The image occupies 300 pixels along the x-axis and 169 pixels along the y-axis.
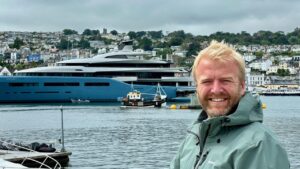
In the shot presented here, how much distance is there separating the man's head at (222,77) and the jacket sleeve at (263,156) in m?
0.20

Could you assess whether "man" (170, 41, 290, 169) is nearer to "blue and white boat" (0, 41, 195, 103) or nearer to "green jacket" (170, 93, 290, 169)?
"green jacket" (170, 93, 290, 169)

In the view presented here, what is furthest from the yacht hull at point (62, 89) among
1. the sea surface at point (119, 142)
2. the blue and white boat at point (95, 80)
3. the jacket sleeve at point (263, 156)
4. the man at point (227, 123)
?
the jacket sleeve at point (263, 156)

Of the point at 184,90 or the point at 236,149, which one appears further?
the point at 184,90

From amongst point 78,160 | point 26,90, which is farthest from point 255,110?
point 26,90

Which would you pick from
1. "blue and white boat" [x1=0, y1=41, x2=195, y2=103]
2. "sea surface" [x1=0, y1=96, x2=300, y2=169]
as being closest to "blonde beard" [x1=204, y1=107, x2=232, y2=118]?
"sea surface" [x1=0, y1=96, x2=300, y2=169]

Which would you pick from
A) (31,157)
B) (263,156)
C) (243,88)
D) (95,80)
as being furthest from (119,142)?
(95,80)

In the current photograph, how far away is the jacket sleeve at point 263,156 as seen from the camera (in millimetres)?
2209

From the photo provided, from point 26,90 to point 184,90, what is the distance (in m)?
20.6

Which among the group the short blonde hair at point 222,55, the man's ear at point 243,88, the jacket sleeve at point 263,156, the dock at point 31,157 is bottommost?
the dock at point 31,157

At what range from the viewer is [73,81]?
84.0 metres

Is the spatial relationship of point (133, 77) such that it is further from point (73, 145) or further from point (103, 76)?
point (73, 145)

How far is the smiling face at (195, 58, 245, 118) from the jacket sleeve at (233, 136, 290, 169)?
199mm

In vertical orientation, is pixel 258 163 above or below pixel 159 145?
above

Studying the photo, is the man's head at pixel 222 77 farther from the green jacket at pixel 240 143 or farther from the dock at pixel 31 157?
the dock at pixel 31 157
